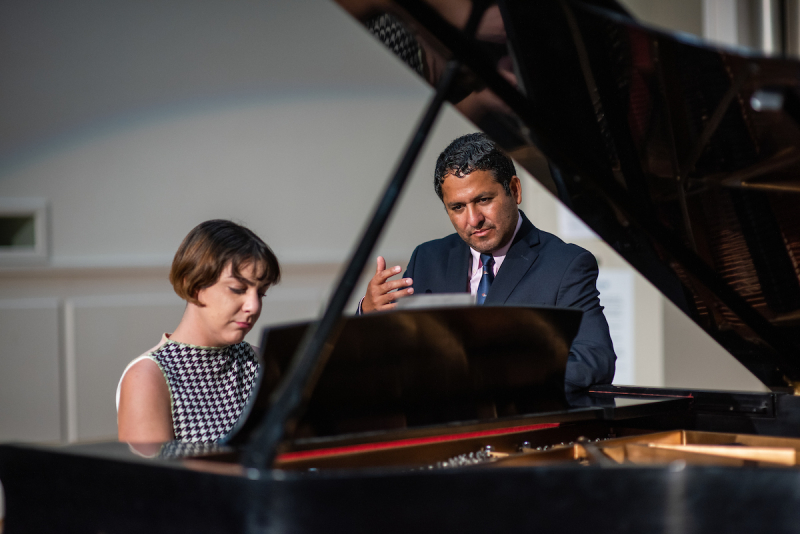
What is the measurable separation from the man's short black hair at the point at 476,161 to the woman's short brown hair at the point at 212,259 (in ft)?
2.37

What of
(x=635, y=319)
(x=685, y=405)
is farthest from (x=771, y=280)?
(x=635, y=319)

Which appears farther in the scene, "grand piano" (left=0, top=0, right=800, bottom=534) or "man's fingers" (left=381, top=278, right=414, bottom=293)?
"man's fingers" (left=381, top=278, right=414, bottom=293)

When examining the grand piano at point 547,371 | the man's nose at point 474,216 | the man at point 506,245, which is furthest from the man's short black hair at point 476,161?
the grand piano at point 547,371

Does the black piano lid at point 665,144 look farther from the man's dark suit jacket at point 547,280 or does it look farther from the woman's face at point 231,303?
the woman's face at point 231,303

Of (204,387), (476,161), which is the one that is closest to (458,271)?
(476,161)

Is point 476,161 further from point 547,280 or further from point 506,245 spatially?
point 547,280

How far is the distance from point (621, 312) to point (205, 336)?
288 cm

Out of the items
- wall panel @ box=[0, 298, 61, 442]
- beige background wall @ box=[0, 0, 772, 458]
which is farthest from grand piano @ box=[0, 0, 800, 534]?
wall panel @ box=[0, 298, 61, 442]

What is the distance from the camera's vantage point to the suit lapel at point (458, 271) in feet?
7.47

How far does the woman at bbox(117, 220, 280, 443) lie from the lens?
4.93 ft

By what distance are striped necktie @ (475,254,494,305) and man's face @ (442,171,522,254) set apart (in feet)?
0.21

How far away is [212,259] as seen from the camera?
155cm

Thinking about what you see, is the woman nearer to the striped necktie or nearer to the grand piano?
the grand piano

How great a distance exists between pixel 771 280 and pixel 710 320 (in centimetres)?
18
